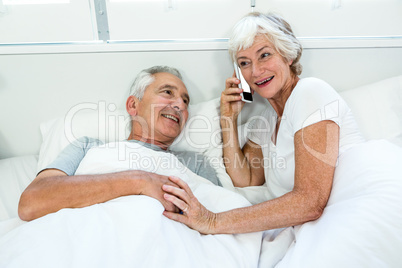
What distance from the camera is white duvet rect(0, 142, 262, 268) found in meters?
0.66

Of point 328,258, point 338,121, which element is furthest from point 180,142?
point 328,258

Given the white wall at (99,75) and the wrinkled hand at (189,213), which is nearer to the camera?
the wrinkled hand at (189,213)

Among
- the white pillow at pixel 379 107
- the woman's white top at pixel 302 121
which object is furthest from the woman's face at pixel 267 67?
the white pillow at pixel 379 107

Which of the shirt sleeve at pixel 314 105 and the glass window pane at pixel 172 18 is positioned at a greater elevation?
the glass window pane at pixel 172 18

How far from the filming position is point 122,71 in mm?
1411

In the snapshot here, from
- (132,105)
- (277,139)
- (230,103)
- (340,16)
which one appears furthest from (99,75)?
(340,16)

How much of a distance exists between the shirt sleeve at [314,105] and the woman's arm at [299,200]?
0.07ft

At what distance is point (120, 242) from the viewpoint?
2.34ft

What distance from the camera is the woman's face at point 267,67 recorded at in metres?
1.12

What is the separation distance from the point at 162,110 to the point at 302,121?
1.90ft

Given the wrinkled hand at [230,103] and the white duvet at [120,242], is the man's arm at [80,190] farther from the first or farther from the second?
the wrinkled hand at [230,103]

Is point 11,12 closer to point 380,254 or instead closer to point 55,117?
point 55,117

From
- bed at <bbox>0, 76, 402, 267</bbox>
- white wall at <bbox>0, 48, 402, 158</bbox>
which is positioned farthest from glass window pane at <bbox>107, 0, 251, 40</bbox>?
bed at <bbox>0, 76, 402, 267</bbox>

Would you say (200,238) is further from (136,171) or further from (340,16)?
(340,16)
